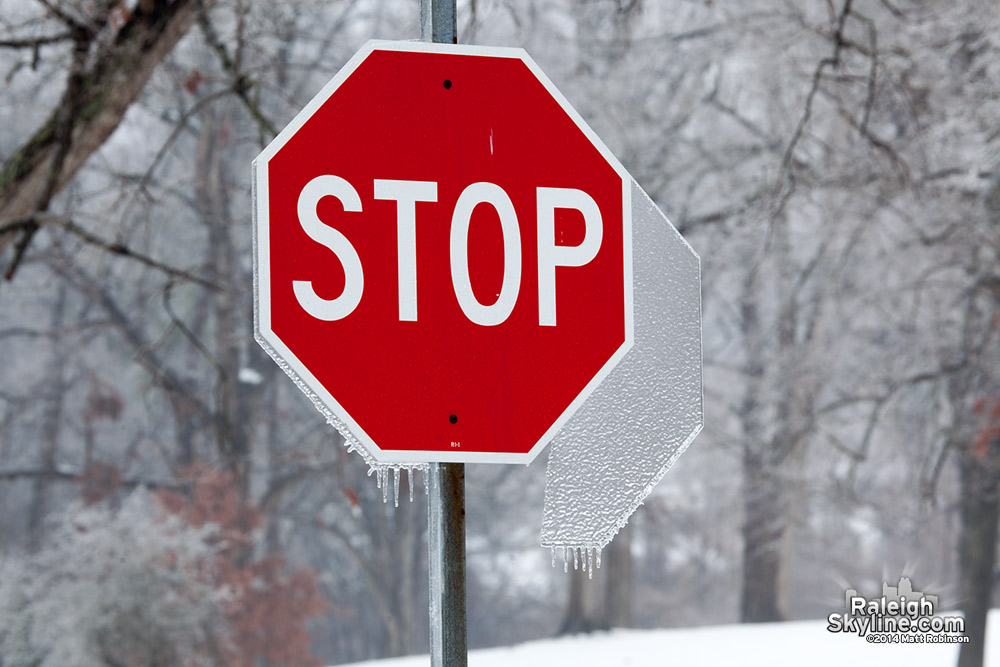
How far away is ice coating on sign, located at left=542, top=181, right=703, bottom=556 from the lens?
225 centimetres

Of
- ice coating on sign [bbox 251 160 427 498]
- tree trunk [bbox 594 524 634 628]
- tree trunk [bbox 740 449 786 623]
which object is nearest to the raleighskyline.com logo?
ice coating on sign [bbox 251 160 427 498]

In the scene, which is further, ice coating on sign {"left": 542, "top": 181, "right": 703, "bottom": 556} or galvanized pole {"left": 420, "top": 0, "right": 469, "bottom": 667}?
ice coating on sign {"left": 542, "top": 181, "right": 703, "bottom": 556}

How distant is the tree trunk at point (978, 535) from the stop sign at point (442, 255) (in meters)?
11.0

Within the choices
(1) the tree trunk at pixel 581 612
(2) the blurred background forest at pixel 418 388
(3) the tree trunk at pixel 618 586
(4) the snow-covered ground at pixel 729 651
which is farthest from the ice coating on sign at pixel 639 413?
(3) the tree trunk at pixel 618 586

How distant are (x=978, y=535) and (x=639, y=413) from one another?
39.1ft

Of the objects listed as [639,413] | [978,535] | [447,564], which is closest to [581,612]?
[978,535]

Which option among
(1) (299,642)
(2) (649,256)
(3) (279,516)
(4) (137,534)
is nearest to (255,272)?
(2) (649,256)

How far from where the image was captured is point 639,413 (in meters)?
2.30

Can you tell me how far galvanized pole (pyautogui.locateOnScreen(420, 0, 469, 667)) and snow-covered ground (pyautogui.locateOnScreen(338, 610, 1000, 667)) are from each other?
1137 cm

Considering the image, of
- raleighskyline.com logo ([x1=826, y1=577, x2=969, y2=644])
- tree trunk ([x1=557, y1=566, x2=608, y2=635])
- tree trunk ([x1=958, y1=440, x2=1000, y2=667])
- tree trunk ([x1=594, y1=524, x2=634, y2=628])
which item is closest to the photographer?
raleighskyline.com logo ([x1=826, y1=577, x2=969, y2=644])

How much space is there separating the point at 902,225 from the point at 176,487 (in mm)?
12912

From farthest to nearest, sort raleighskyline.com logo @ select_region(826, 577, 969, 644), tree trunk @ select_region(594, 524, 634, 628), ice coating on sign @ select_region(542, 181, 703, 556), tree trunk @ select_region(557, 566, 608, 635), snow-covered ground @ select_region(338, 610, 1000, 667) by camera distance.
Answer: tree trunk @ select_region(594, 524, 634, 628)
tree trunk @ select_region(557, 566, 608, 635)
snow-covered ground @ select_region(338, 610, 1000, 667)
raleighskyline.com logo @ select_region(826, 577, 969, 644)
ice coating on sign @ select_region(542, 181, 703, 556)

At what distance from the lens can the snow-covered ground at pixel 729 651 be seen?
43.6 ft

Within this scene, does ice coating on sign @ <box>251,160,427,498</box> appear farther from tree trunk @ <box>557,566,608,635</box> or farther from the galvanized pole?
tree trunk @ <box>557,566,608,635</box>
